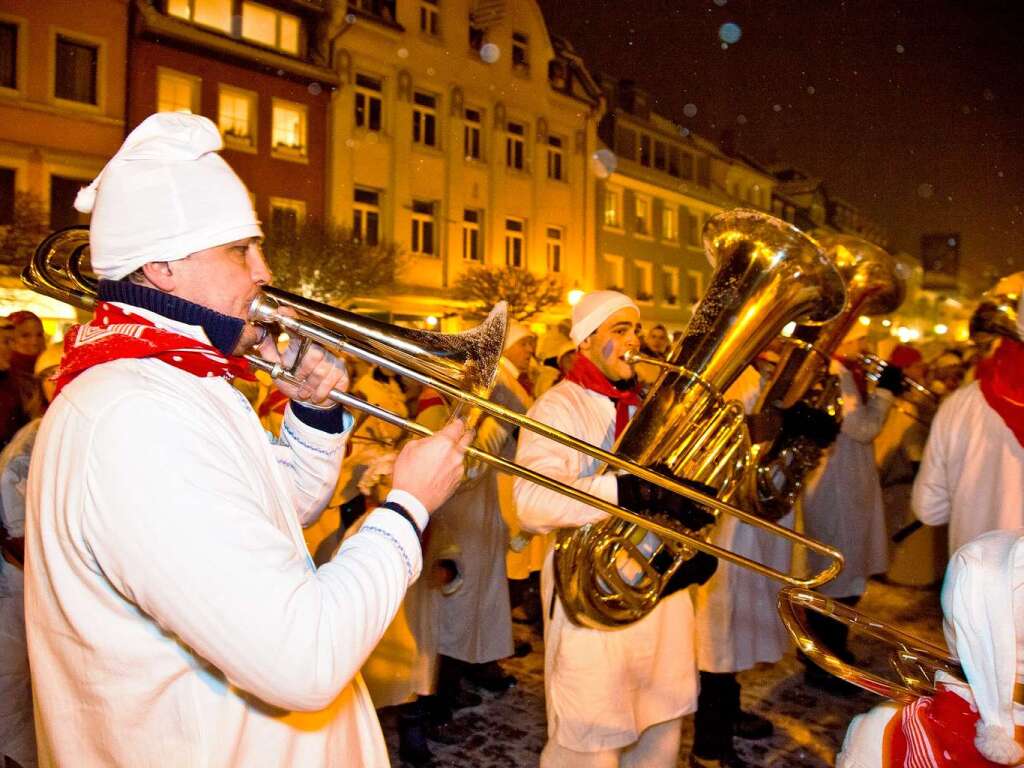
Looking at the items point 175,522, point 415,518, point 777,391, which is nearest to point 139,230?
point 175,522

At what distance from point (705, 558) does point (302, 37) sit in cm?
2332

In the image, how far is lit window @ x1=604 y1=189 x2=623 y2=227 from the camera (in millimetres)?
31797

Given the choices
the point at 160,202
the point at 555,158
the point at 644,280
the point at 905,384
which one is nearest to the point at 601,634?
the point at 160,202

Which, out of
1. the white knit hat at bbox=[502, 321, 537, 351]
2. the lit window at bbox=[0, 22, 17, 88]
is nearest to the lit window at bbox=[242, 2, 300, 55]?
the lit window at bbox=[0, 22, 17, 88]

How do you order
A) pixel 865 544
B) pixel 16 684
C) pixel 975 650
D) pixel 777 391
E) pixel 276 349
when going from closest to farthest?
1. pixel 975 650
2. pixel 276 349
3. pixel 16 684
4. pixel 777 391
5. pixel 865 544

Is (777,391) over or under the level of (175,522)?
over

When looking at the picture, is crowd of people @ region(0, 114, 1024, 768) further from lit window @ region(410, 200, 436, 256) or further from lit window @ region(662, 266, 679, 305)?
lit window @ region(662, 266, 679, 305)

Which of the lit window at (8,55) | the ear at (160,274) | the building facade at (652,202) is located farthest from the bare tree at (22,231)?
the building facade at (652,202)

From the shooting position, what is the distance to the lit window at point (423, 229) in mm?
Answer: 25375

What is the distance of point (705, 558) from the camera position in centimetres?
328

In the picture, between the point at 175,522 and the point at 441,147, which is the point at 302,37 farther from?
the point at 175,522

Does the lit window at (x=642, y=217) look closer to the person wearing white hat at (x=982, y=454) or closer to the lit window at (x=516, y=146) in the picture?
the lit window at (x=516, y=146)

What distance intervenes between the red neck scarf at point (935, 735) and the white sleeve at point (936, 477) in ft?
7.18

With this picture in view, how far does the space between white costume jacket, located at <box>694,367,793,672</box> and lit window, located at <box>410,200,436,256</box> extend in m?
21.3
